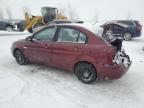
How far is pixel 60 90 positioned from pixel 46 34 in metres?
2.03

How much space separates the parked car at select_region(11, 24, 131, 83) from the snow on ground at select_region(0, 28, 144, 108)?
15.0 inches

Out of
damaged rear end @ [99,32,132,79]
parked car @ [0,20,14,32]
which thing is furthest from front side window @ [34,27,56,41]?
parked car @ [0,20,14,32]

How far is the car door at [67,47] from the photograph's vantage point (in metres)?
6.10

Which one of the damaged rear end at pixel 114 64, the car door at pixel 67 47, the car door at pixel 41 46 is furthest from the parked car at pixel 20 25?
the damaged rear end at pixel 114 64

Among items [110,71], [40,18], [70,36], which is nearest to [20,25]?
[40,18]

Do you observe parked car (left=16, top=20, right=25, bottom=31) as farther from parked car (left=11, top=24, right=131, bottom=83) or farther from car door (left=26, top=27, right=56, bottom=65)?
parked car (left=11, top=24, right=131, bottom=83)

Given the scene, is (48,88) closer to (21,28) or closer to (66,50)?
(66,50)

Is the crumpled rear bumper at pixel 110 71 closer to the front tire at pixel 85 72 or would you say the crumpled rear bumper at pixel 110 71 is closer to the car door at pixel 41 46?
the front tire at pixel 85 72

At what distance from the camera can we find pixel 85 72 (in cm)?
616

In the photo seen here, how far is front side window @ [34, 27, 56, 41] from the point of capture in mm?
6727

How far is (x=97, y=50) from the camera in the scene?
5.75 m

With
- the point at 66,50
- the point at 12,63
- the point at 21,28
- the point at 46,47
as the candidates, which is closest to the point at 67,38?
the point at 66,50

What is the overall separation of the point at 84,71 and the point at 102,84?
0.66 m

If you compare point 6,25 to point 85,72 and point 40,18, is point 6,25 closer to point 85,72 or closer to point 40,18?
point 40,18
